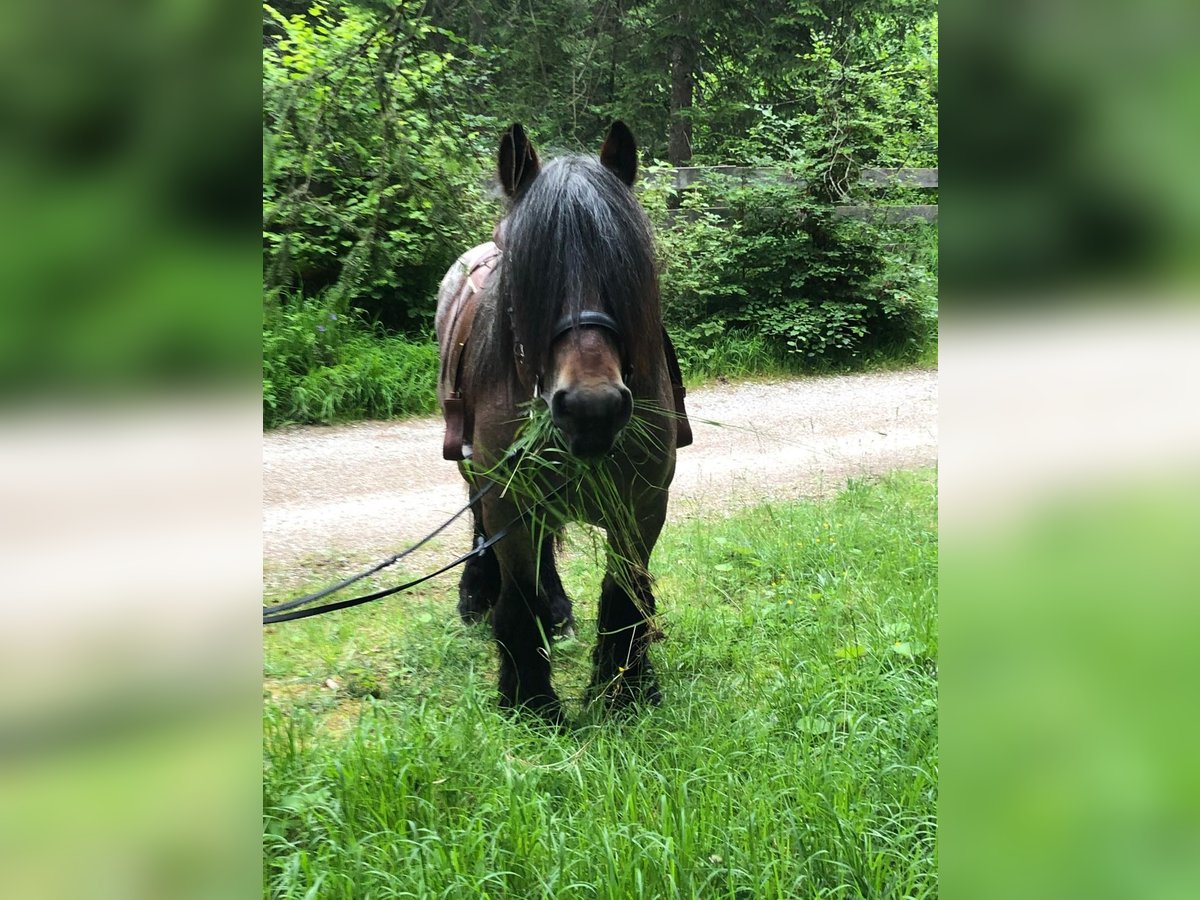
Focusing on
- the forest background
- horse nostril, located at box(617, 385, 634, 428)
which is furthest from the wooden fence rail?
horse nostril, located at box(617, 385, 634, 428)

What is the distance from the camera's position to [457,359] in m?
3.42

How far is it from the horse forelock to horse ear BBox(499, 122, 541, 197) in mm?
205

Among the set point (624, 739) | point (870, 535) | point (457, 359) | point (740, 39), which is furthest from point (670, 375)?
point (740, 39)

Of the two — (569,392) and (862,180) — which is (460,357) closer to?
(569,392)

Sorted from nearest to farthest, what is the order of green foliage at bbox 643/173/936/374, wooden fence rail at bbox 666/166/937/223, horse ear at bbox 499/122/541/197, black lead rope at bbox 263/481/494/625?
black lead rope at bbox 263/481/494/625 < horse ear at bbox 499/122/541/197 < green foliage at bbox 643/173/936/374 < wooden fence rail at bbox 666/166/937/223

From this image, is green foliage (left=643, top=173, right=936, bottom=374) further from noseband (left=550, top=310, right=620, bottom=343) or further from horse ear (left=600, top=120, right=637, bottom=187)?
noseband (left=550, top=310, right=620, bottom=343)

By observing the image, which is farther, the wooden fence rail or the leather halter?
the wooden fence rail

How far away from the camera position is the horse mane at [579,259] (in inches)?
90.1

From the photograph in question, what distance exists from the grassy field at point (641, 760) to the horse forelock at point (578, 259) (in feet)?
3.29

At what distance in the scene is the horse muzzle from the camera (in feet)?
6.89

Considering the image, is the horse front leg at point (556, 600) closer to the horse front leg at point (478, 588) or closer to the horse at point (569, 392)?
the horse at point (569, 392)

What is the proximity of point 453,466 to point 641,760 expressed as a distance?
4351 mm
